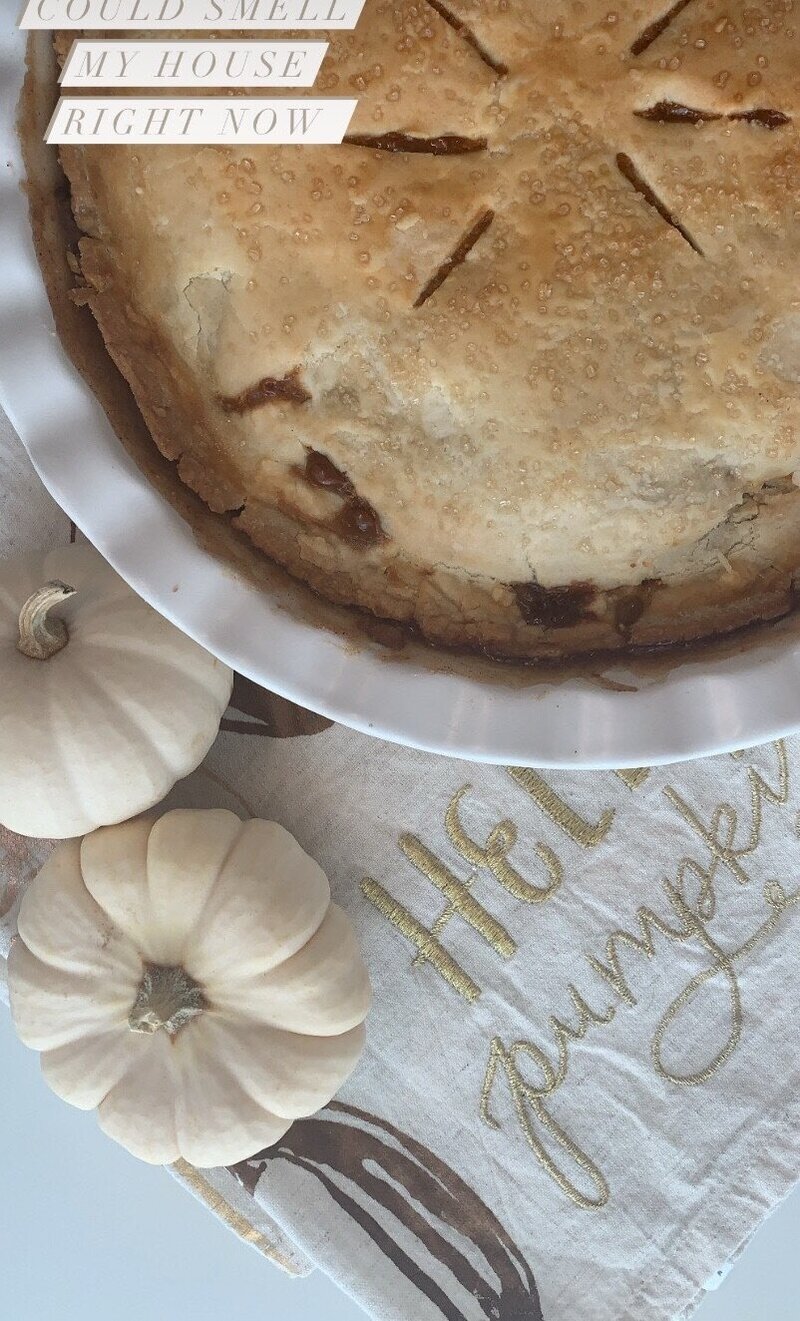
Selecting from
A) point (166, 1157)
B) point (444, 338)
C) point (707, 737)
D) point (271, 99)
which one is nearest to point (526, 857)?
point (707, 737)

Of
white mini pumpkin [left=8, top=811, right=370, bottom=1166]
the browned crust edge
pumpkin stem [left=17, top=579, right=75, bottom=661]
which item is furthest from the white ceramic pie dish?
white mini pumpkin [left=8, top=811, right=370, bottom=1166]

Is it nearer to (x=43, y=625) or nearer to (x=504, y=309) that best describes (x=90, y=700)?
(x=43, y=625)

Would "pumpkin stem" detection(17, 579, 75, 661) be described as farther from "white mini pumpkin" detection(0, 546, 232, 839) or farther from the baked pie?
the baked pie

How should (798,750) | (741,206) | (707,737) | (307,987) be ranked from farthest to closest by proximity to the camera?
(798,750) < (307,987) < (707,737) < (741,206)

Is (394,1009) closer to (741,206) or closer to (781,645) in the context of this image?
(781,645)

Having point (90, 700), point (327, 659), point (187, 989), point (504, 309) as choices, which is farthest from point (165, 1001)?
point (504, 309)

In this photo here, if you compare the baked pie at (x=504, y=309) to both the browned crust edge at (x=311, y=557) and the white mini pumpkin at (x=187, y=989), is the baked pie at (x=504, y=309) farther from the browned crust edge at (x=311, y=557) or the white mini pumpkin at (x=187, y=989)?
the white mini pumpkin at (x=187, y=989)

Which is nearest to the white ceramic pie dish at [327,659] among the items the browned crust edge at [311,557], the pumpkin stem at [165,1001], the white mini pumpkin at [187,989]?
the browned crust edge at [311,557]
